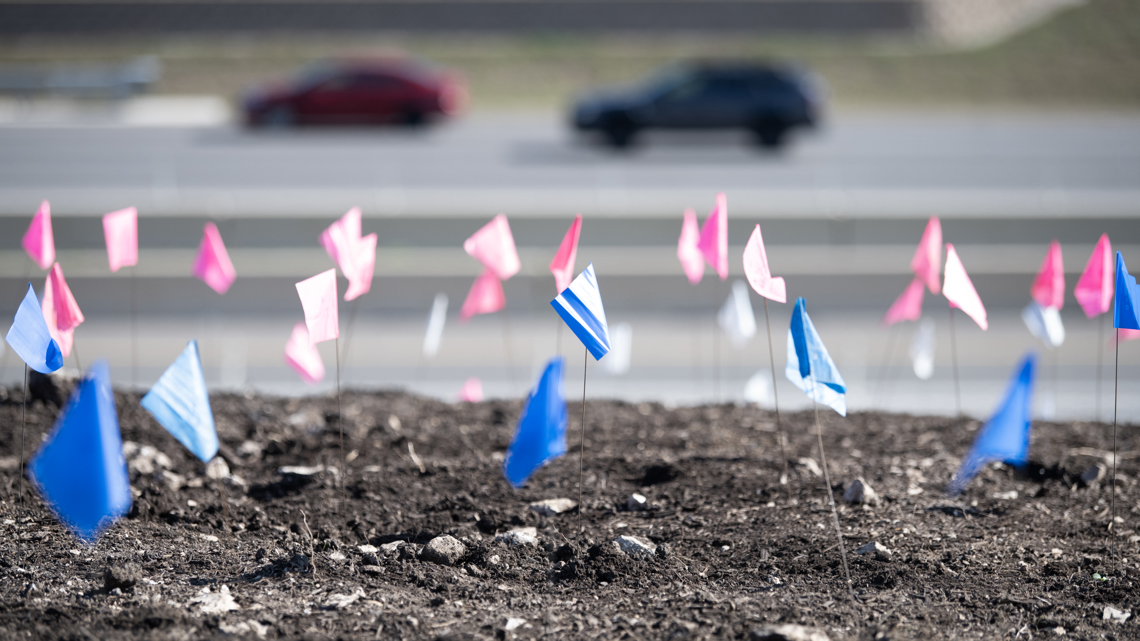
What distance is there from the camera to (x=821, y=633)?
2.79 m

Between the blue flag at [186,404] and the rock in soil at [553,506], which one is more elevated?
the blue flag at [186,404]

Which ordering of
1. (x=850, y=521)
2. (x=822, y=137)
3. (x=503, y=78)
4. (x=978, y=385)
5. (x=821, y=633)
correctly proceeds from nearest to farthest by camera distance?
(x=821, y=633)
(x=850, y=521)
(x=978, y=385)
(x=822, y=137)
(x=503, y=78)

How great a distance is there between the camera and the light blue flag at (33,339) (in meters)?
3.23

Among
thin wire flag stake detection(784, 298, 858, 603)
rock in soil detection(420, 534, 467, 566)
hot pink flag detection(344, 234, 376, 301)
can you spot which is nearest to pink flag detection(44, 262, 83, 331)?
hot pink flag detection(344, 234, 376, 301)

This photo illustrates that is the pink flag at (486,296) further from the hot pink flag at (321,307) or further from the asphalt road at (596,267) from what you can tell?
the hot pink flag at (321,307)

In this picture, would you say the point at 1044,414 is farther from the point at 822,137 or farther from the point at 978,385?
the point at 822,137

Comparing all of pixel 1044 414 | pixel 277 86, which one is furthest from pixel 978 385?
pixel 277 86

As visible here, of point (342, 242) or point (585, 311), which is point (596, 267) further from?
point (585, 311)

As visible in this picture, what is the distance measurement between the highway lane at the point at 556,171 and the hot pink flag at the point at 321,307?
20.7 ft

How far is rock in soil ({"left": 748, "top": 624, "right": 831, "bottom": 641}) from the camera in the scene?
271 cm

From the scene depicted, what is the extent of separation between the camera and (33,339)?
328 centimetres

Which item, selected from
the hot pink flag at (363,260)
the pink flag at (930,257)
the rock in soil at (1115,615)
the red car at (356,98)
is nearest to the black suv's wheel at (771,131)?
the red car at (356,98)

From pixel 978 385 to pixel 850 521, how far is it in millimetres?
3921

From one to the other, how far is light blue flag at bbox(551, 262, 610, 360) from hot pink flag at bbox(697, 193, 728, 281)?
2.72 ft
